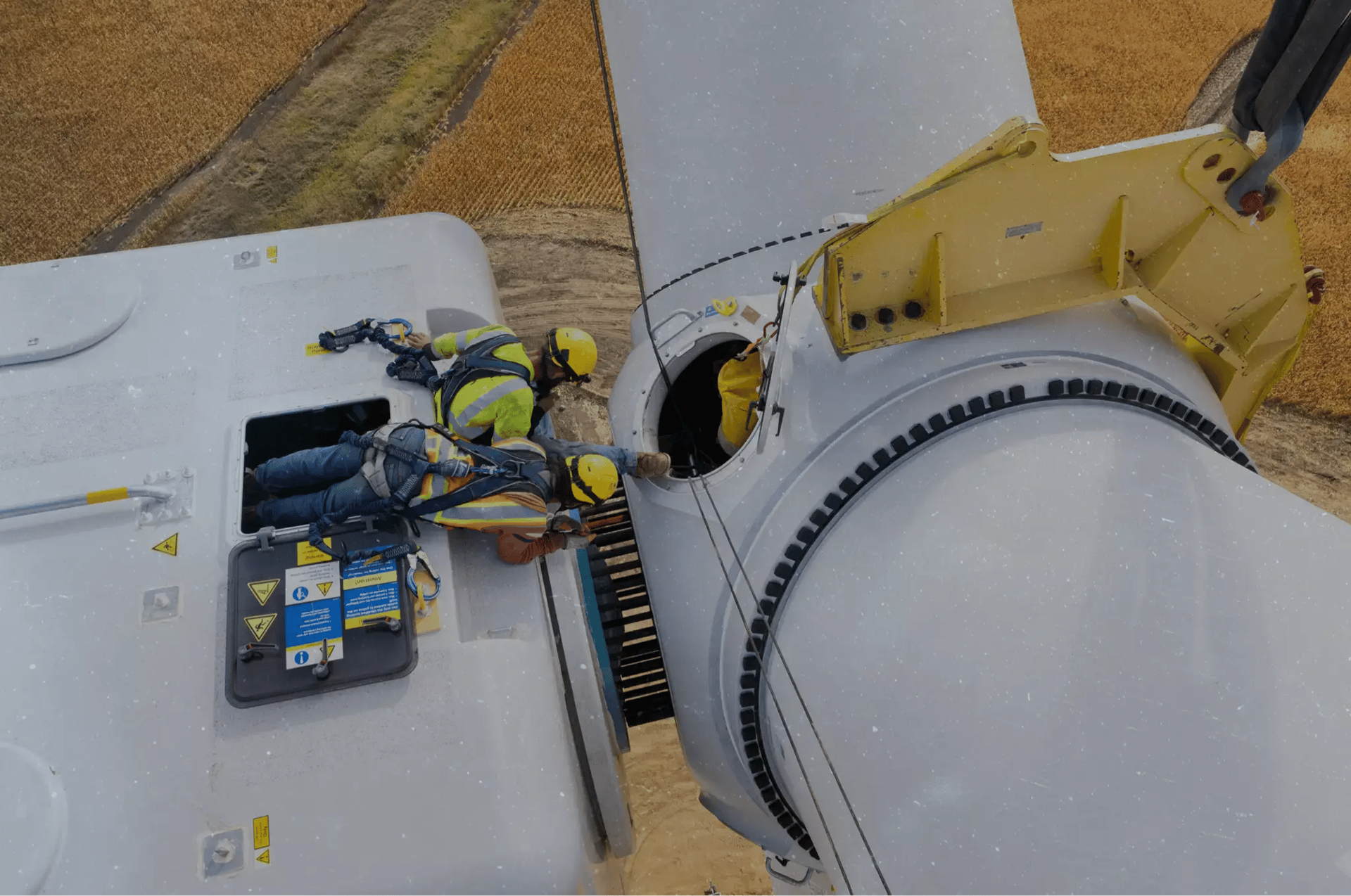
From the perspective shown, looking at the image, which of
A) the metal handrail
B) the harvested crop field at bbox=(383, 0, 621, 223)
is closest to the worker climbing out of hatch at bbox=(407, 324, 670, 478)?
the metal handrail

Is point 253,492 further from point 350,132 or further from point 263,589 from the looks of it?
point 350,132

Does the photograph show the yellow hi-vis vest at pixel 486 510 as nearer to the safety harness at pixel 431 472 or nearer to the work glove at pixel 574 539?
the safety harness at pixel 431 472

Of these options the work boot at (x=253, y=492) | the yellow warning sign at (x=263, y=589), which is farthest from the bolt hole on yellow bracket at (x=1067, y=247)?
the work boot at (x=253, y=492)

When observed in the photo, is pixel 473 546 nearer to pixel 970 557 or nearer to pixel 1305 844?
pixel 970 557

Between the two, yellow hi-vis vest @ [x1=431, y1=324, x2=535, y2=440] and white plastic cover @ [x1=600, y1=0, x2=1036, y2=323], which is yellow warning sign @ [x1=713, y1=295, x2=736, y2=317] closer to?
white plastic cover @ [x1=600, y1=0, x2=1036, y2=323]

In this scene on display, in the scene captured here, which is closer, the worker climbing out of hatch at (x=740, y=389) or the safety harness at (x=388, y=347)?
the worker climbing out of hatch at (x=740, y=389)

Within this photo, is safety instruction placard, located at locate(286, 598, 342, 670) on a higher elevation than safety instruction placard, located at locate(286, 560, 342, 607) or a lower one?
lower

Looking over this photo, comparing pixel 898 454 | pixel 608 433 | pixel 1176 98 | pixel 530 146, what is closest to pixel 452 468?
pixel 898 454
